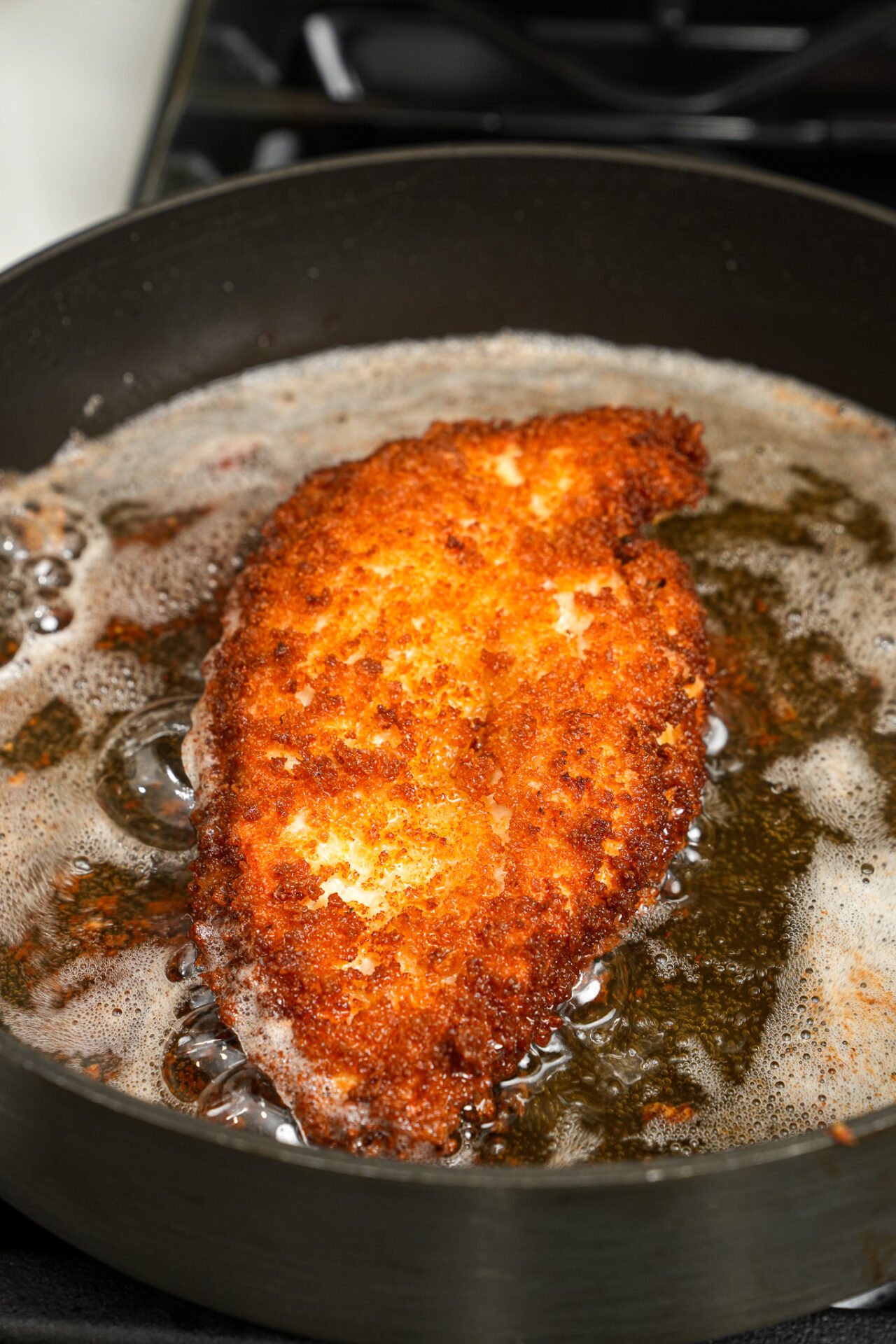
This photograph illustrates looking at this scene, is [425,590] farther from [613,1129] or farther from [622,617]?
[613,1129]

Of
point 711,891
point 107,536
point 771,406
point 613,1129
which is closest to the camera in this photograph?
point 613,1129

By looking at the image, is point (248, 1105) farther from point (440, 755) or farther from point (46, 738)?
point (46, 738)

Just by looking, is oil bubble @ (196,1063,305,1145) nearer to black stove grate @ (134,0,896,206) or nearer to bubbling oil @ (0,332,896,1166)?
bubbling oil @ (0,332,896,1166)

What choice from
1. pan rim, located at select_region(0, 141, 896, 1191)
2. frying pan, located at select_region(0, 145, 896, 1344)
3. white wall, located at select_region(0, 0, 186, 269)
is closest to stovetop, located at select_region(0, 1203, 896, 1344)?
frying pan, located at select_region(0, 145, 896, 1344)

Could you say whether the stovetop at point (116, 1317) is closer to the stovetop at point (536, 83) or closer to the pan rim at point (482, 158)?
the pan rim at point (482, 158)

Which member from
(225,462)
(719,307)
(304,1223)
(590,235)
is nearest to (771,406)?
(719,307)
